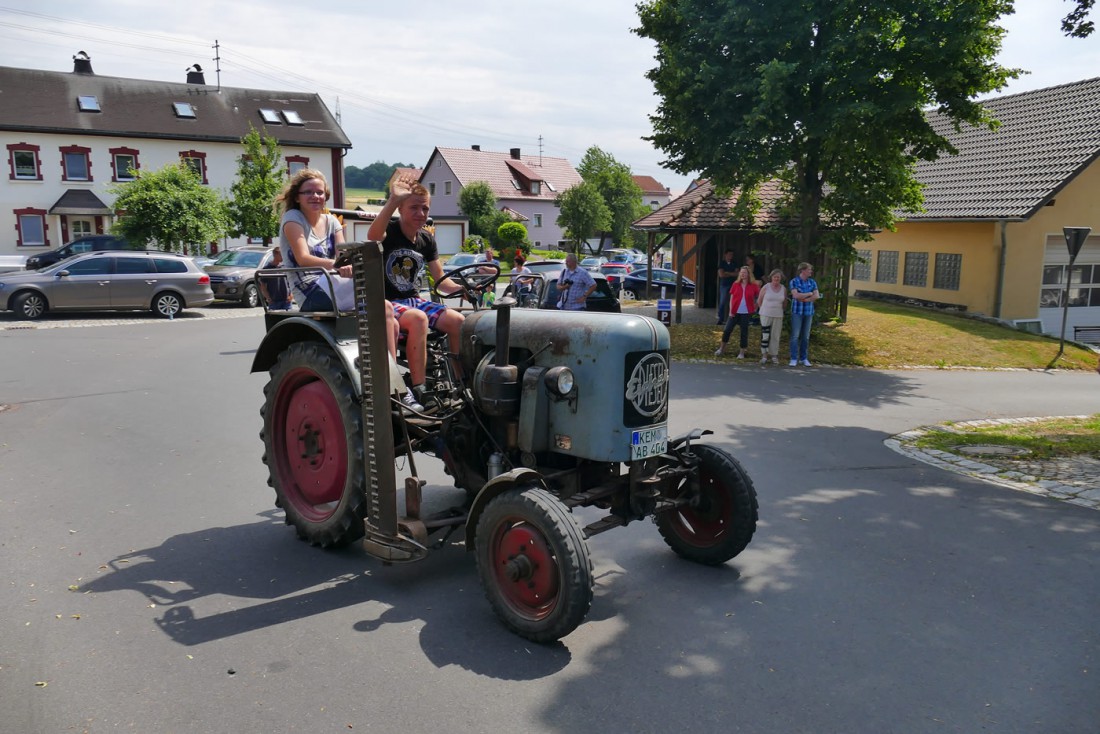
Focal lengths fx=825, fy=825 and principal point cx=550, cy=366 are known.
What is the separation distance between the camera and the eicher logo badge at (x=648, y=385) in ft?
14.6

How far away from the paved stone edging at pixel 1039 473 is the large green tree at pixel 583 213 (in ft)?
150

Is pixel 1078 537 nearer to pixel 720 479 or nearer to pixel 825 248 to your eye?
pixel 720 479

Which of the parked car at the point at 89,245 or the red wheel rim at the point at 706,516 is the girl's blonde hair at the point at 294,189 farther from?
the parked car at the point at 89,245

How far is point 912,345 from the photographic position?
17.1 metres

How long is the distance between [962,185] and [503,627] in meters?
23.4

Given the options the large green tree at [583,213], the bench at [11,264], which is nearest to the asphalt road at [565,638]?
the bench at [11,264]

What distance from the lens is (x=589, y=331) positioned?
4492 mm

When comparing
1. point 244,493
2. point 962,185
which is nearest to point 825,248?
point 962,185

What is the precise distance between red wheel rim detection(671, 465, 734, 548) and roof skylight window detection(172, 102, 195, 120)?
41443mm

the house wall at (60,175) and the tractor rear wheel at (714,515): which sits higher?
the house wall at (60,175)

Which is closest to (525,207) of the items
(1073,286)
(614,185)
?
(614,185)

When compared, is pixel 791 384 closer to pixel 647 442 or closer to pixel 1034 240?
pixel 647 442

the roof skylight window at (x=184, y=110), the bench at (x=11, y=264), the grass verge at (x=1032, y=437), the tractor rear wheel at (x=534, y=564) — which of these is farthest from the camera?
the roof skylight window at (x=184, y=110)

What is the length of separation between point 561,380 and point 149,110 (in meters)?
41.9
